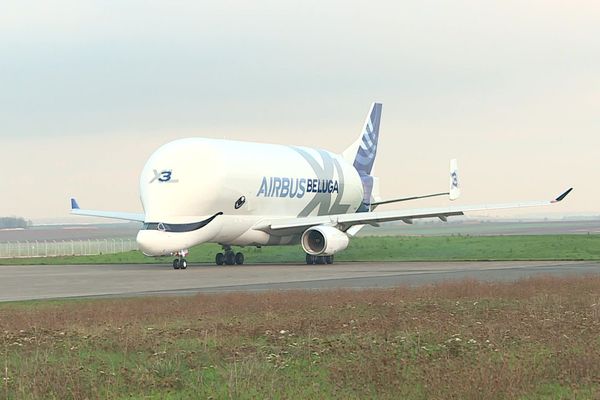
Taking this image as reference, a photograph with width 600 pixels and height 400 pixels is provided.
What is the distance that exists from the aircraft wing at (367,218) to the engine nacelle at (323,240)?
52cm

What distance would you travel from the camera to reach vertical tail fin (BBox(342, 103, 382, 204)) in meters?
62.8

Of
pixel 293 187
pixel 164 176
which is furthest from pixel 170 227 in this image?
pixel 293 187

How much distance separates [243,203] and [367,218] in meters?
5.73

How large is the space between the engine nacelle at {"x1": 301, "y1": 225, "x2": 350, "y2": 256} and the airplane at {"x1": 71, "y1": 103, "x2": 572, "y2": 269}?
45 mm

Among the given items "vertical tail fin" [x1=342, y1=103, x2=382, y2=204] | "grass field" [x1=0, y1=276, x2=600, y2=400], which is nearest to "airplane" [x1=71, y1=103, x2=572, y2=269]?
"vertical tail fin" [x1=342, y1=103, x2=382, y2=204]

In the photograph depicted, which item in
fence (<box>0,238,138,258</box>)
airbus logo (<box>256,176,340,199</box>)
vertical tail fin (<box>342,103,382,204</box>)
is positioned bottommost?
fence (<box>0,238,138,258</box>)

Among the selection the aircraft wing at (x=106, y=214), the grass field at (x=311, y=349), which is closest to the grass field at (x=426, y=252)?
the aircraft wing at (x=106, y=214)

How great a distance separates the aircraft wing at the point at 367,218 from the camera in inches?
1841

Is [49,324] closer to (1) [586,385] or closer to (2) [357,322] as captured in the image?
(2) [357,322]

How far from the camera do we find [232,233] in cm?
4747

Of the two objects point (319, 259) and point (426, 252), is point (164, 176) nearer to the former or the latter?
point (319, 259)

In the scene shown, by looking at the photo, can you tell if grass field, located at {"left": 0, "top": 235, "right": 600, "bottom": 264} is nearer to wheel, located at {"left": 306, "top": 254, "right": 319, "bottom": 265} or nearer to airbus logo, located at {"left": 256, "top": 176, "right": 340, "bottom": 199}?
airbus logo, located at {"left": 256, "top": 176, "right": 340, "bottom": 199}

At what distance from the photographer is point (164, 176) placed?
44.6 meters

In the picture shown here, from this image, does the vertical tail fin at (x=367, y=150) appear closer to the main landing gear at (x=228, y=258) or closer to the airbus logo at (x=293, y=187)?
the airbus logo at (x=293, y=187)
